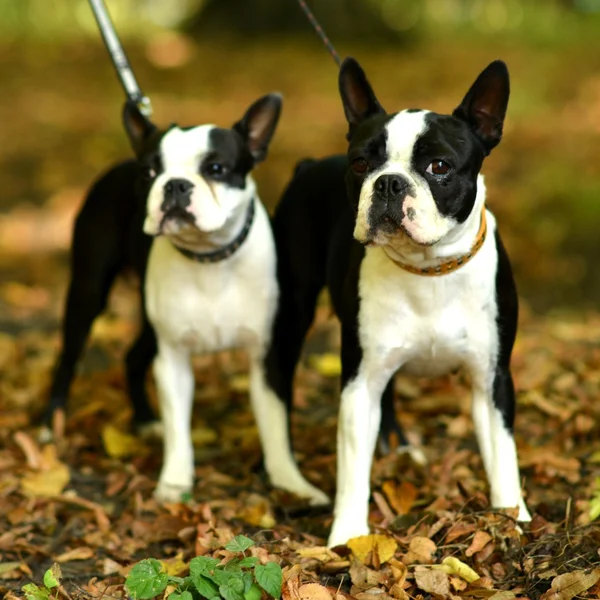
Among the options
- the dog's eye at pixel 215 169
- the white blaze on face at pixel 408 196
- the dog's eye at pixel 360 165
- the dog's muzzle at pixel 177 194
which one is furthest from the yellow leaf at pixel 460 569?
the dog's eye at pixel 215 169

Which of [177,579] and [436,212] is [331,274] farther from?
[177,579]

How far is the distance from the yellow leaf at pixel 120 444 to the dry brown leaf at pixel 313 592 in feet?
6.67

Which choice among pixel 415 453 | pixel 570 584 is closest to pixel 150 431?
pixel 415 453

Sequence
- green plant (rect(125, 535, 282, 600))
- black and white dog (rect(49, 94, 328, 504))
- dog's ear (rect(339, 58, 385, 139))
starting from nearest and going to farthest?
1. green plant (rect(125, 535, 282, 600))
2. dog's ear (rect(339, 58, 385, 139))
3. black and white dog (rect(49, 94, 328, 504))

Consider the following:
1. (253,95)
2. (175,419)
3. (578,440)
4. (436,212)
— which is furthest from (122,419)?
(253,95)

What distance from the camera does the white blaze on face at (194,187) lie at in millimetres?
4078

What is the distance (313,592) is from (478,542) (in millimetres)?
688

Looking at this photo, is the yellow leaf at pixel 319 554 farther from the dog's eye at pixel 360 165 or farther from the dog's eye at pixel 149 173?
the dog's eye at pixel 149 173

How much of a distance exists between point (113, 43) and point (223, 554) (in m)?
2.67

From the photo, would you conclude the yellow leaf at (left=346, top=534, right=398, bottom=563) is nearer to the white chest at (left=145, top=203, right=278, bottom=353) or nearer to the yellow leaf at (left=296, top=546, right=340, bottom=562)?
the yellow leaf at (left=296, top=546, right=340, bottom=562)

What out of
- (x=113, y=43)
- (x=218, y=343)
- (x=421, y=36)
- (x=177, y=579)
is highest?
(x=421, y=36)

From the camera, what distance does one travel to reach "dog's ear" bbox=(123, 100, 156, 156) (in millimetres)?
4527

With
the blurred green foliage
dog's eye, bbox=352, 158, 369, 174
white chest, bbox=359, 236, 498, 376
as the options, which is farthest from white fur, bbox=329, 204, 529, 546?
the blurred green foliage

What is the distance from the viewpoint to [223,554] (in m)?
3.59
